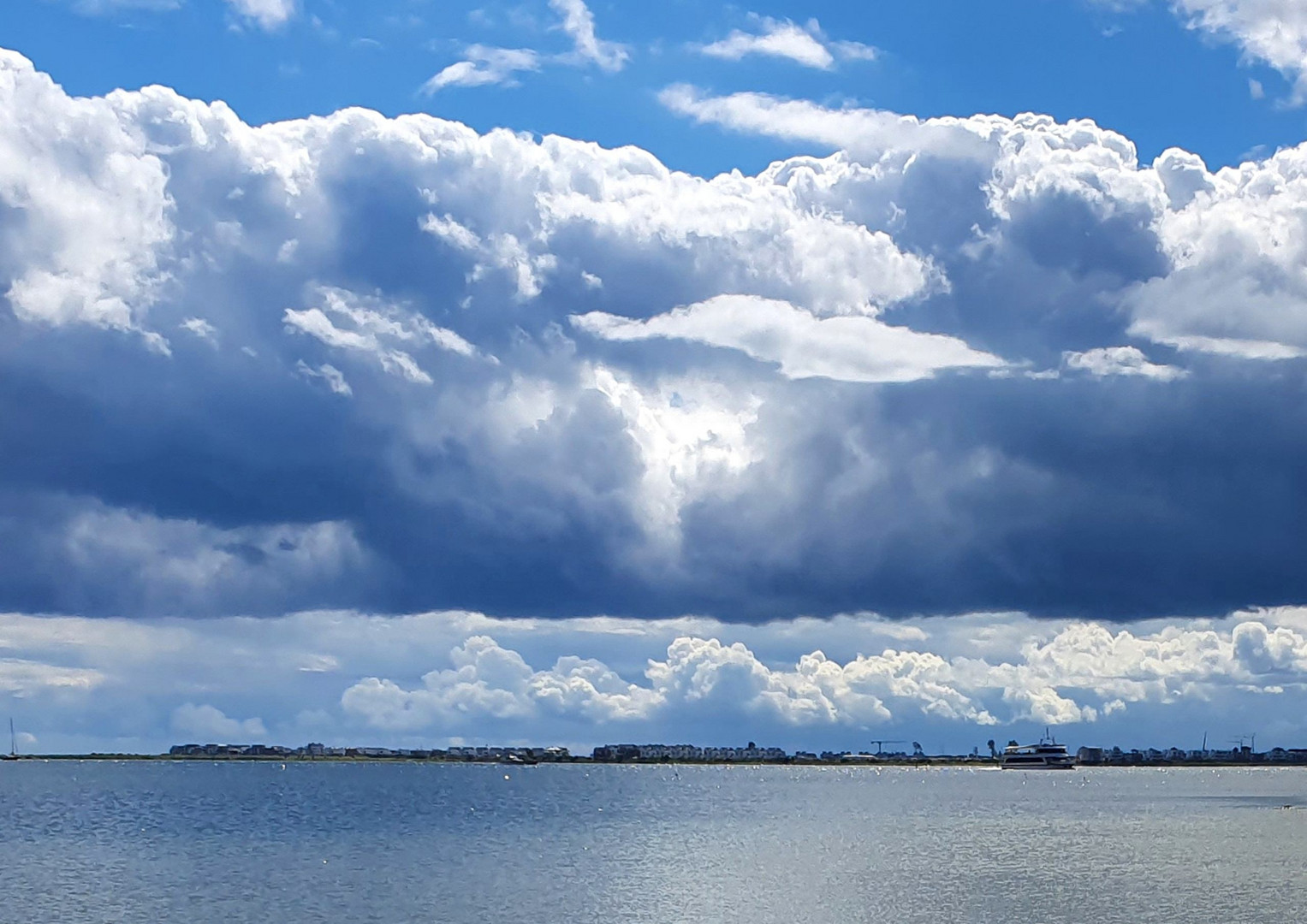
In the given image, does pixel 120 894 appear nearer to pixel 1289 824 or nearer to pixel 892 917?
pixel 892 917

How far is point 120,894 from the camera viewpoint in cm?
10856

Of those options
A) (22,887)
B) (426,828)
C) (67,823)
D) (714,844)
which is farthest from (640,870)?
(67,823)

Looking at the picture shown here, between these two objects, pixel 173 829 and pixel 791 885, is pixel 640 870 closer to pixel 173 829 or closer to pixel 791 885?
pixel 791 885

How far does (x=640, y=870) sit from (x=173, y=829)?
73622 millimetres

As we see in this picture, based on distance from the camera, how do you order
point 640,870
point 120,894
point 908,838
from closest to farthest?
point 120,894 < point 640,870 < point 908,838

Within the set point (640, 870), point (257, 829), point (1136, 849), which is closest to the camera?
point (640, 870)

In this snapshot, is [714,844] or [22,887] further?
[714,844]

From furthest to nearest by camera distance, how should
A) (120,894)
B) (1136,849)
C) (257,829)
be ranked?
1. (257,829)
2. (1136,849)
3. (120,894)

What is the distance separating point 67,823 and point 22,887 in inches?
3478

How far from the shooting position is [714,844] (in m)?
160

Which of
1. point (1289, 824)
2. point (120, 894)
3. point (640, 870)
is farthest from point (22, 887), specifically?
point (1289, 824)

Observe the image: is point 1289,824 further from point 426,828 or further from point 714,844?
point 426,828

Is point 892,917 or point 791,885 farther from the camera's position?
point 791,885

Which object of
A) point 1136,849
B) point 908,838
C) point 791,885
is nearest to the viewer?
point 791,885
